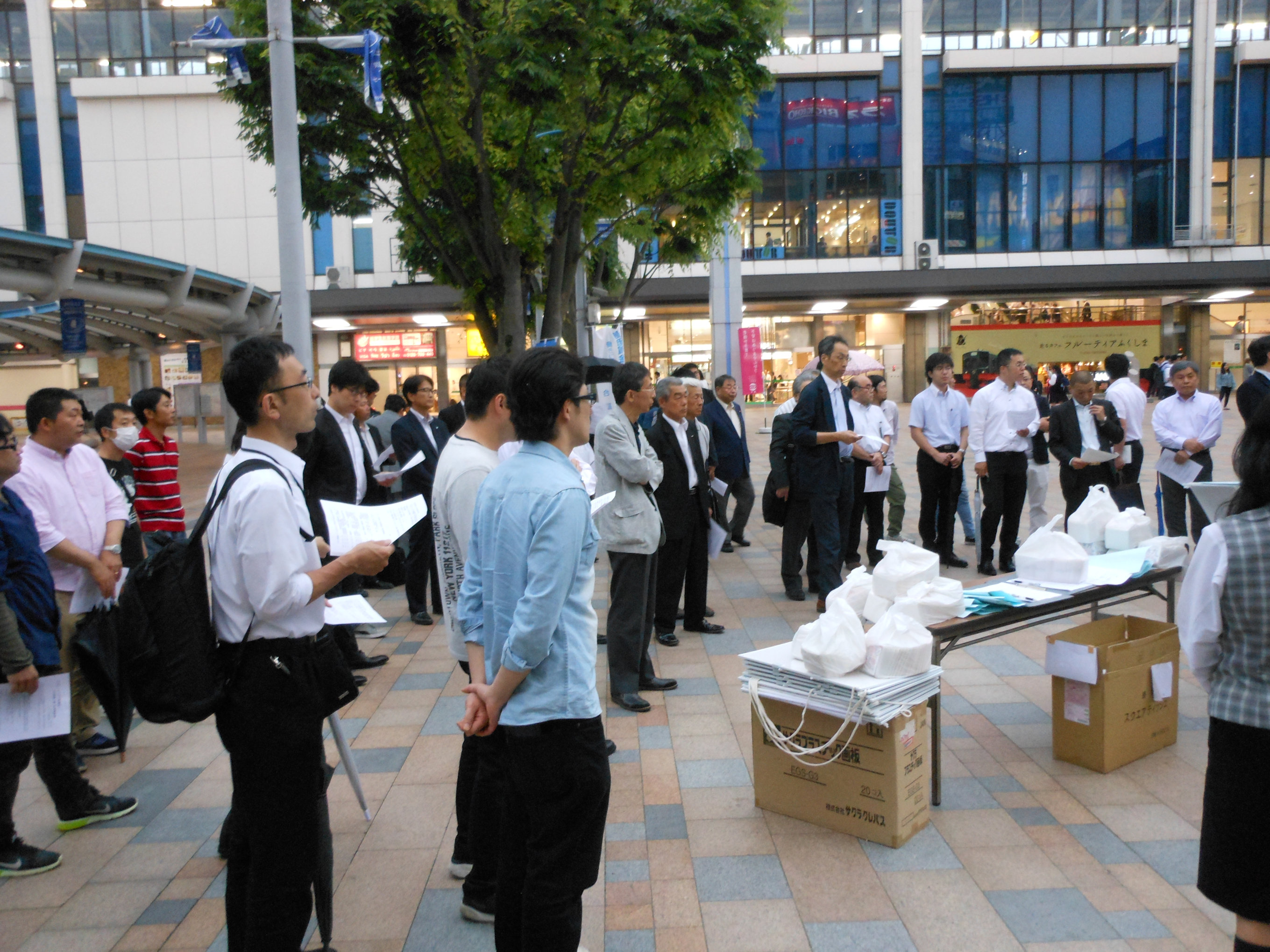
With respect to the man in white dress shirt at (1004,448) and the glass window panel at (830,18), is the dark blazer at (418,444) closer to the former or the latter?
the man in white dress shirt at (1004,448)

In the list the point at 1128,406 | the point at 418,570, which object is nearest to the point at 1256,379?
the point at 1128,406

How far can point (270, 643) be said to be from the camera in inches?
93.2

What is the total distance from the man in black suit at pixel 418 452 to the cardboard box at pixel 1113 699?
4540 millimetres

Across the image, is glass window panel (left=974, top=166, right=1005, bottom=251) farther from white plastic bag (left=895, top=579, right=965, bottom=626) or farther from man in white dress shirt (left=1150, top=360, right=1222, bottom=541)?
white plastic bag (left=895, top=579, right=965, bottom=626)

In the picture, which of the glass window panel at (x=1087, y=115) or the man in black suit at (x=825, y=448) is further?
the glass window panel at (x=1087, y=115)

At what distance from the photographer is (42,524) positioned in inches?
159

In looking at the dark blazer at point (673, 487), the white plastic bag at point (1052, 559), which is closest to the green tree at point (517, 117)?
the dark blazer at point (673, 487)

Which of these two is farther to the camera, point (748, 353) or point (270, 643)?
point (748, 353)

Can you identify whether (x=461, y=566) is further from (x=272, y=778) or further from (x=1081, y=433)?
(x=1081, y=433)

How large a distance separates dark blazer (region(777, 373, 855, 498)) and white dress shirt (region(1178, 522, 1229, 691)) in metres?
4.38

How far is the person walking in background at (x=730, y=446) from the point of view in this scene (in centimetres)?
861

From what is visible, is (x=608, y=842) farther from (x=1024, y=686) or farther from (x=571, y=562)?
(x=1024, y=686)

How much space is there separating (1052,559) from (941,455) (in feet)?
13.9

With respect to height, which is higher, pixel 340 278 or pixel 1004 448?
pixel 340 278
